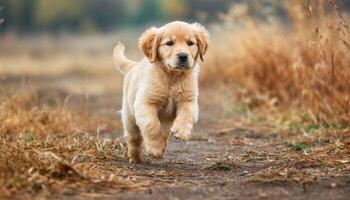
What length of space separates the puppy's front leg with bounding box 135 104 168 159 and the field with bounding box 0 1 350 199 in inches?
6.3

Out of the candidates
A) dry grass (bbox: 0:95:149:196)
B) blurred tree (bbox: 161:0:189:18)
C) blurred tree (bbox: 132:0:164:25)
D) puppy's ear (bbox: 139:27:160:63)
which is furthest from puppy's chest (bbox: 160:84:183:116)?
blurred tree (bbox: 132:0:164:25)

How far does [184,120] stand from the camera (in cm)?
549

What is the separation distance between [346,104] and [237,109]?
2.94 metres

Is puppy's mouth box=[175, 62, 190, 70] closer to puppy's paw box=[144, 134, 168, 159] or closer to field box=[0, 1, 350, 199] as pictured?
puppy's paw box=[144, 134, 168, 159]

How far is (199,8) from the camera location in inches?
751

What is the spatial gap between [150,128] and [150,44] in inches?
32.6

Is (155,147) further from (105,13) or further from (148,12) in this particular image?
(105,13)

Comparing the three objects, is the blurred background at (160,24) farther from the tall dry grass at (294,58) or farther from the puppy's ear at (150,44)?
the puppy's ear at (150,44)

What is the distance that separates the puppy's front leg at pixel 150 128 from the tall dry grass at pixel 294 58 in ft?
5.85

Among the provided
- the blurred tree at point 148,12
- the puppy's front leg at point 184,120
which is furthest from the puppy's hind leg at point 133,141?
the blurred tree at point 148,12

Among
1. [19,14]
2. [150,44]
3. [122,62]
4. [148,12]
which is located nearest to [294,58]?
[122,62]

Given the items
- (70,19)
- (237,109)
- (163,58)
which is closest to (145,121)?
(163,58)

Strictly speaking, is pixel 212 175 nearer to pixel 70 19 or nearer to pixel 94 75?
pixel 94 75

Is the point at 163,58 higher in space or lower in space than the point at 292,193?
higher
